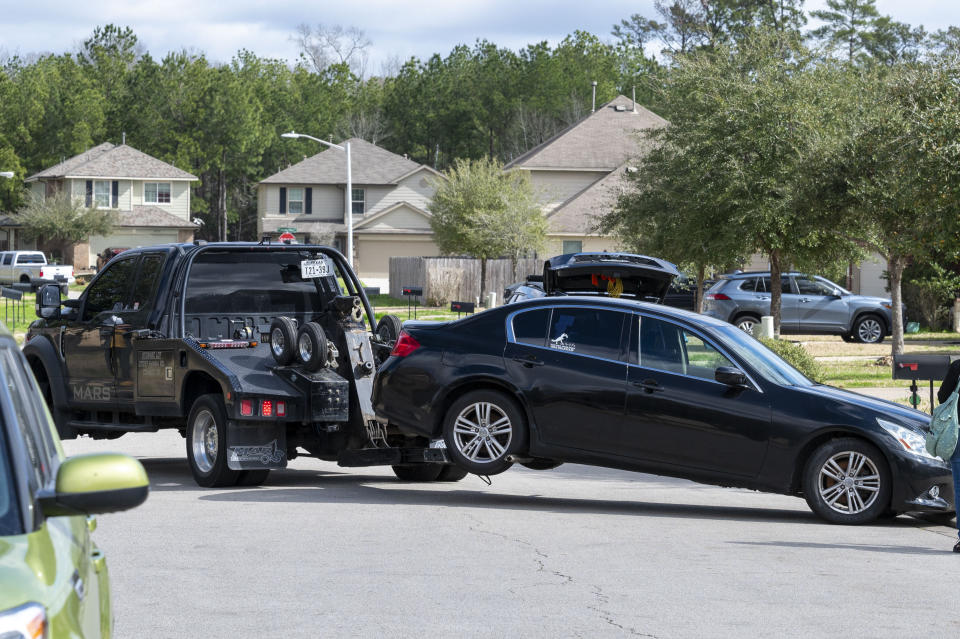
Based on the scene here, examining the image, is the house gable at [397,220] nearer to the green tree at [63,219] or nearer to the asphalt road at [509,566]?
the green tree at [63,219]

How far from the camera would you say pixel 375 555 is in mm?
8633

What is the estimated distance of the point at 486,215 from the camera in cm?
5556

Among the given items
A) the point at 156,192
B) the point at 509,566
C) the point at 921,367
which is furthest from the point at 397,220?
the point at 509,566

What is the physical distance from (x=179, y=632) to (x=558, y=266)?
7867mm

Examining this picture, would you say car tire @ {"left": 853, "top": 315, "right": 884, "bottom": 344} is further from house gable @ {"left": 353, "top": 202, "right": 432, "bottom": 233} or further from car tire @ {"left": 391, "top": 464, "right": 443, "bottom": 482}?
house gable @ {"left": 353, "top": 202, "right": 432, "bottom": 233}

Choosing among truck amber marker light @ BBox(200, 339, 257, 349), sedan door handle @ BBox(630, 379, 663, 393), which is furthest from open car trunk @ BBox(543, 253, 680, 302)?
truck amber marker light @ BBox(200, 339, 257, 349)

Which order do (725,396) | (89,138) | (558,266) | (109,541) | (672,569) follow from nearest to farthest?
1. (672,569)
2. (109,541)
3. (725,396)
4. (558,266)
5. (89,138)

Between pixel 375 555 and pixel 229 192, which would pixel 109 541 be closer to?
pixel 375 555

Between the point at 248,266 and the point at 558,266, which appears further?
the point at 558,266

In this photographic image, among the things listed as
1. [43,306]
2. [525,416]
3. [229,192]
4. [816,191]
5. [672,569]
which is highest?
[229,192]

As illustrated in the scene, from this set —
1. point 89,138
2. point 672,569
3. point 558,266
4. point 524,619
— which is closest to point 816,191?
point 558,266

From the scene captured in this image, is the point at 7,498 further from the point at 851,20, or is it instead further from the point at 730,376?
the point at 851,20

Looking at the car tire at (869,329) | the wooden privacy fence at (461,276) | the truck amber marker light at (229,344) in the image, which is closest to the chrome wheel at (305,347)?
the truck amber marker light at (229,344)

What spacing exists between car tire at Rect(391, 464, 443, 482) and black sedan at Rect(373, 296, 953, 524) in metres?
1.08
